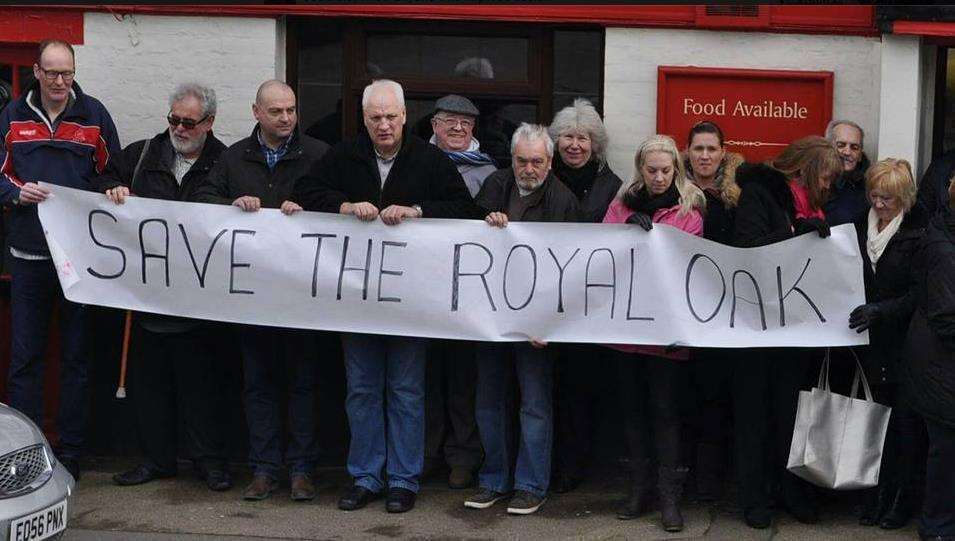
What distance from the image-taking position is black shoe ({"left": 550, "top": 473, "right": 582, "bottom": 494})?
8.72 m

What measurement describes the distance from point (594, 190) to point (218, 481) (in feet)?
8.03

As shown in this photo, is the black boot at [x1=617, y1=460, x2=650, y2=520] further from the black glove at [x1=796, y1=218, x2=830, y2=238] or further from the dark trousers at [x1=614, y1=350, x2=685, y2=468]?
the black glove at [x1=796, y1=218, x2=830, y2=238]

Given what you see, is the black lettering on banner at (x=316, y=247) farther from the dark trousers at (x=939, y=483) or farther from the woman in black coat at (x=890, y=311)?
the dark trousers at (x=939, y=483)

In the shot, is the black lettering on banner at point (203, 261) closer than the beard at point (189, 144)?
Yes

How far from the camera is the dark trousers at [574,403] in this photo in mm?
8641

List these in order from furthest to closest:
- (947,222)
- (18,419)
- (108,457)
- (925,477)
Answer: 1. (108,457)
2. (925,477)
3. (947,222)
4. (18,419)

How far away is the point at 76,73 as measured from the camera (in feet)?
32.5

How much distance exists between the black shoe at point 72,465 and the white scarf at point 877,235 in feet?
13.9

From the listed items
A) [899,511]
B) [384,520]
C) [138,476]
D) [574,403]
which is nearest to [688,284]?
[574,403]

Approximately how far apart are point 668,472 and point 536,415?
70 cm

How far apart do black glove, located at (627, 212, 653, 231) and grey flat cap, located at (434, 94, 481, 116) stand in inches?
53.9

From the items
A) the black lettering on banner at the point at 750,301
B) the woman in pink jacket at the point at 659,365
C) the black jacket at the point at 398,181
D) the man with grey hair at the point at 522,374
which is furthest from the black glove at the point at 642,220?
the black jacket at the point at 398,181

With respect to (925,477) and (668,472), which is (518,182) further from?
(925,477)

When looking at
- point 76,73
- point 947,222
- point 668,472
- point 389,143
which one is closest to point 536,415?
point 668,472
